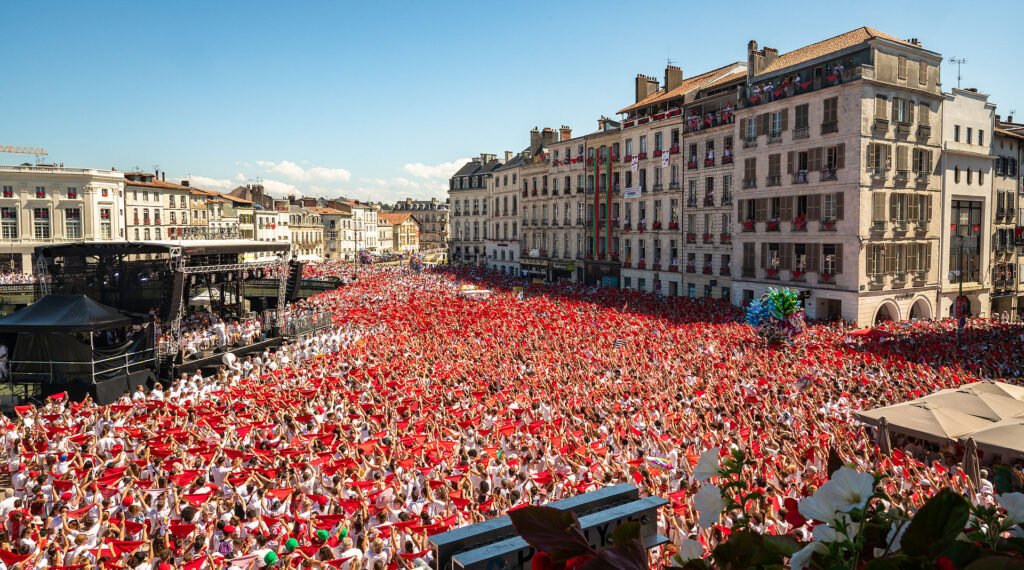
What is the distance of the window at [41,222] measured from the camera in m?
77.7

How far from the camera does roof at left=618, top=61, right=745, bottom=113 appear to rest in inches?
1909

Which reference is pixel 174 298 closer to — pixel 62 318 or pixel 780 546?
pixel 62 318

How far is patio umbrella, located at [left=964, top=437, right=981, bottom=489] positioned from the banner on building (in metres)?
42.1

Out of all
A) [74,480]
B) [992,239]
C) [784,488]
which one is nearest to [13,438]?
[74,480]

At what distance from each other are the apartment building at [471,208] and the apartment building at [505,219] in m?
2.46

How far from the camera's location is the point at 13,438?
565 inches

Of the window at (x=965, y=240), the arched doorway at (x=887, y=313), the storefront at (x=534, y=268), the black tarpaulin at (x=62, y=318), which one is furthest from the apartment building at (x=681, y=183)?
the black tarpaulin at (x=62, y=318)

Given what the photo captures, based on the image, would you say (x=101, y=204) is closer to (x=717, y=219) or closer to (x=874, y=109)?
(x=717, y=219)

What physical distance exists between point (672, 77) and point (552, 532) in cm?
5585

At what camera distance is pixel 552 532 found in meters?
2.46

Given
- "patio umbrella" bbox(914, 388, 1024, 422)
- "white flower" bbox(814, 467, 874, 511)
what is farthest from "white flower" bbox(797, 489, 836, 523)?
"patio umbrella" bbox(914, 388, 1024, 422)

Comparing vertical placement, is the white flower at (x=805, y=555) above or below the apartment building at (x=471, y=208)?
below

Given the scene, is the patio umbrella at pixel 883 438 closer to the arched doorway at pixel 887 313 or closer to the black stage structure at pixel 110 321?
the black stage structure at pixel 110 321

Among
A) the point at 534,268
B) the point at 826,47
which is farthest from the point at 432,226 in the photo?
the point at 826,47
